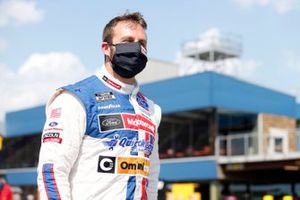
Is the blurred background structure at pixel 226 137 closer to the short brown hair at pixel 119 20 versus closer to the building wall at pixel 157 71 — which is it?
the building wall at pixel 157 71

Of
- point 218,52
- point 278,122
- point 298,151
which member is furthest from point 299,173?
point 218,52

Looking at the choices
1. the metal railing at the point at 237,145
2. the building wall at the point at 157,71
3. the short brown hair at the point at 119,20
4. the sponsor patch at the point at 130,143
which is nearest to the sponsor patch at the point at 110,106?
the sponsor patch at the point at 130,143

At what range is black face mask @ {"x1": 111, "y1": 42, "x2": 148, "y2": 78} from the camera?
2.69 meters

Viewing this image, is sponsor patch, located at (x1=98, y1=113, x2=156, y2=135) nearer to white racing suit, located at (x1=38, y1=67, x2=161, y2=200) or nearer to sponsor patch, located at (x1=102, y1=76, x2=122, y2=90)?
Result: white racing suit, located at (x1=38, y1=67, x2=161, y2=200)

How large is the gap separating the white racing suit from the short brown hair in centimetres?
17

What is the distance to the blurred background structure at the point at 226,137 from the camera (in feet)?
85.1

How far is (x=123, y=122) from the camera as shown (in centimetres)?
266

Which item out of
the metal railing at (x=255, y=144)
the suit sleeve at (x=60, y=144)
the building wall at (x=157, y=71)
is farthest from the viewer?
the building wall at (x=157, y=71)

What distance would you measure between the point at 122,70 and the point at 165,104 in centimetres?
2680

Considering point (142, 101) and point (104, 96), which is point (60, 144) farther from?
point (142, 101)

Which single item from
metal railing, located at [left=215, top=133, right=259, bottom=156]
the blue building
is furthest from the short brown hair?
metal railing, located at [left=215, top=133, right=259, bottom=156]

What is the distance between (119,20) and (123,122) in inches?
18.1

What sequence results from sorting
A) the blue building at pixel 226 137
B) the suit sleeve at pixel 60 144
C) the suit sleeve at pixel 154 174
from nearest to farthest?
the suit sleeve at pixel 60 144 < the suit sleeve at pixel 154 174 < the blue building at pixel 226 137

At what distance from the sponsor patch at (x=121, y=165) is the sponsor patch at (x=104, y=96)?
251 millimetres
